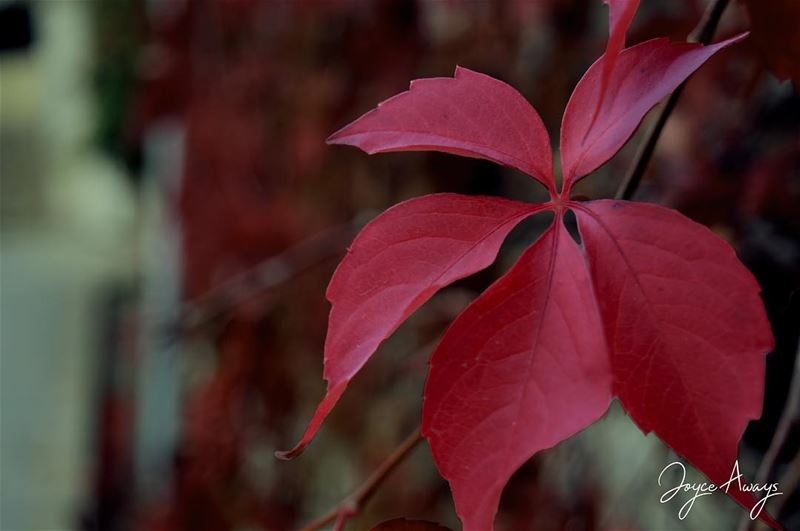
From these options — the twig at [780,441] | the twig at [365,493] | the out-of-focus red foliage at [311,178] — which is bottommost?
the out-of-focus red foliage at [311,178]

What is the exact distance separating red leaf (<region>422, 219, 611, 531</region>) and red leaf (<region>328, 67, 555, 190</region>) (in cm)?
4

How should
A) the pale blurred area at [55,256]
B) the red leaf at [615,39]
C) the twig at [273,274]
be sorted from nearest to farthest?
the red leaf at [615,39] → the twig at [273,274] → the pale blurred area at [55,256]

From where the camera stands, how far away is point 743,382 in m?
0.25

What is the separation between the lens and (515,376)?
0.27m

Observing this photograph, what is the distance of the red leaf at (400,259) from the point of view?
0.94ft

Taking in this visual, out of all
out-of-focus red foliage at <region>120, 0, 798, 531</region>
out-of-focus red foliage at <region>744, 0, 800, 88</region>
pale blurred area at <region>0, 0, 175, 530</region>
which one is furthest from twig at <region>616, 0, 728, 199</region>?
pale blurred area at <region>0, 0, 175, 530</region>

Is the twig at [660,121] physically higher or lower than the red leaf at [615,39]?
lower

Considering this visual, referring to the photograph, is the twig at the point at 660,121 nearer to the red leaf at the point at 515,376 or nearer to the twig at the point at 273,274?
the red leaf at the point at 515,376

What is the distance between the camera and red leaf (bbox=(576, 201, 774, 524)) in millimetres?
253

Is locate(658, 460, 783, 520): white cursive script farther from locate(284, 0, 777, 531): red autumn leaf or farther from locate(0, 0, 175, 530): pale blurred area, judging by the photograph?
locate(0, 0, 175, 530): pale blurred area

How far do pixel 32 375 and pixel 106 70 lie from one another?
1.33 metres

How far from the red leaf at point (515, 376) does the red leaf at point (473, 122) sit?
1.4 inches

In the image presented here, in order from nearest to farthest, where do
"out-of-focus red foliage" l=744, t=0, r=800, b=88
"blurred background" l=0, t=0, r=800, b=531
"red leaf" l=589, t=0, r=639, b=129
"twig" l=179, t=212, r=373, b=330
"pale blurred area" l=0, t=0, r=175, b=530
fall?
"red leaf" l=589, t=0, r=639, b=129, "out-of-focus red foliage" l=744, t=0, r=800, b=88, "blurred background" l=0, t=0, r=800, b=531, "twig" l=179, t=212, r=373, b=330, "pale blurred area" l=0, t=0, r=175, b=530

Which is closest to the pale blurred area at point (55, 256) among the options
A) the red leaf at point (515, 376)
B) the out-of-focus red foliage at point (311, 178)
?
the out-of-focus red foliage at point (311, 178)
